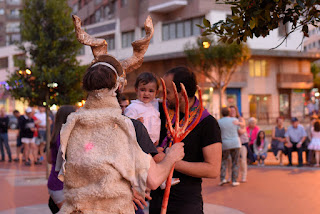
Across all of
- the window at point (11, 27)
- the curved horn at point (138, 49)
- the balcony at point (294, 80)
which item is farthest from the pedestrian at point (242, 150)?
the window at point (11, 27)

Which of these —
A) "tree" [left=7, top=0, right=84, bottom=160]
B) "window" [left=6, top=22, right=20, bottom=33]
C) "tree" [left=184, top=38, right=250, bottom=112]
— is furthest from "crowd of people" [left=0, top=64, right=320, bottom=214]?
"window" [left=6, top=22, right=20, bottom=33]

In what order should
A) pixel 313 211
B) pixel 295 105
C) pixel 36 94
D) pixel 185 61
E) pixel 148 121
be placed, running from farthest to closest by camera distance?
pixel 295 105 → pixel 185 61 → pixel 36 94 → pixel 313 211 → pixel 148 121

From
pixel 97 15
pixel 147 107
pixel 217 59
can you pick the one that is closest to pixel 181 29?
pixel 217 59

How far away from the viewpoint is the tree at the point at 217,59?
105 feet

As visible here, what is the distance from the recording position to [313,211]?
319 inches

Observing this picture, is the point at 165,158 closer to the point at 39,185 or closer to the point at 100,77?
the point at 100,77

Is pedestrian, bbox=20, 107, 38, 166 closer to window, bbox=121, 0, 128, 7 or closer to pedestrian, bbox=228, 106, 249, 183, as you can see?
pedestrian, bbox=228, 106, 249, 183

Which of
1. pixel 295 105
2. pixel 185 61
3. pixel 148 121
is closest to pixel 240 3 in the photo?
pixel 148 121

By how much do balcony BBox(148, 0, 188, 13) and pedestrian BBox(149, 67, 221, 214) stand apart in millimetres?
34626

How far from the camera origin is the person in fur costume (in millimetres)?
2436

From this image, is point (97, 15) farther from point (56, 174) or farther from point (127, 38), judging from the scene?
point (56, 174)

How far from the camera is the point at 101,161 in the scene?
2422mm

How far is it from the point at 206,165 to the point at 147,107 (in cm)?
112

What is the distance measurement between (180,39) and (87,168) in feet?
116
